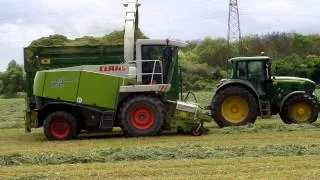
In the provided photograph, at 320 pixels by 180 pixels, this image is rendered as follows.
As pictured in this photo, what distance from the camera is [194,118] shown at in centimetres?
1691

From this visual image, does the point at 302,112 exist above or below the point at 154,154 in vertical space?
above

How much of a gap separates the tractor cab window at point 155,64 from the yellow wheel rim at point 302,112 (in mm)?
4266

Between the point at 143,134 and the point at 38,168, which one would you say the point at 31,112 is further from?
the point at 38,168

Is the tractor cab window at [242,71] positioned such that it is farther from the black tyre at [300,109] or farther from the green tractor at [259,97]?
the black tyre at [300,109]

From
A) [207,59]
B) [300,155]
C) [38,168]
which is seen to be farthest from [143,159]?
[207,59]

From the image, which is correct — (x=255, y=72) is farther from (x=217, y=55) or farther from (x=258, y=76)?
(x=217, y=55)

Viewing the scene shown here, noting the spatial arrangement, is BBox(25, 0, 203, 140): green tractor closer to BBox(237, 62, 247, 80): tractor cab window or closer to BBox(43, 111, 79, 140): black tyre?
BBox(43, 111, 79, 140): black tyre

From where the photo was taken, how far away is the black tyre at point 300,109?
18.5 meters

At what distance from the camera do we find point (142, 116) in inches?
656

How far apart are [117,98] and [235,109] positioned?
3.80m

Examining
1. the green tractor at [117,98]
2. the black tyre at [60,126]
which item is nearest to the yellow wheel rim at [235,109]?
the green tractor at [117,98]

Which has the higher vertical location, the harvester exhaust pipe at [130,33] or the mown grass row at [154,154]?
the harvester exhaust pipe at [130,33]

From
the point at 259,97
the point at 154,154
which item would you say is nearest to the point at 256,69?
the point at 259,97

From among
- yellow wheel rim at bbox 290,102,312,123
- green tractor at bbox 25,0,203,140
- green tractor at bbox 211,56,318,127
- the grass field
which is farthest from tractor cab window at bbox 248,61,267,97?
green tractor at bbox 25,0,203,140
